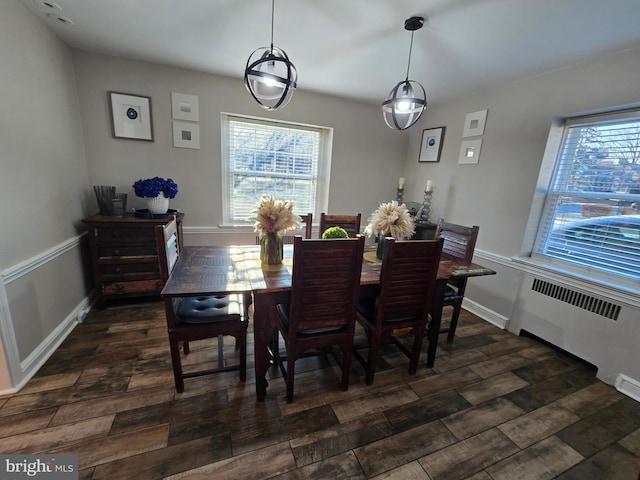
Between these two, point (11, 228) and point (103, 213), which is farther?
point (103, 213)

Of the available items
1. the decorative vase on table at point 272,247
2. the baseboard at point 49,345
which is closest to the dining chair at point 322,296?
the decorative vase on table at point 272,247

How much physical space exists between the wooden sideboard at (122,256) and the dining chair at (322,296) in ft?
5.49

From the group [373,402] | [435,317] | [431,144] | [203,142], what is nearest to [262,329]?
[373,402]

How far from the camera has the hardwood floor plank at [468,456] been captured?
126 cm

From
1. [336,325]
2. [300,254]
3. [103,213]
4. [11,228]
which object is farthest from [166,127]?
[336,325]

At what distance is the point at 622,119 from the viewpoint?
195 cm

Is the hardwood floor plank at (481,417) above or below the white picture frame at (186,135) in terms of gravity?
below

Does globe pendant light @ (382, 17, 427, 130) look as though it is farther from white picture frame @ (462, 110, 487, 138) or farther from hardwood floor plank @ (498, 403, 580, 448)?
hardwood floor plank @ (498, 403, 580, 448)

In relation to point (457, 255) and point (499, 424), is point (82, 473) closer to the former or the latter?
point (499, 424)

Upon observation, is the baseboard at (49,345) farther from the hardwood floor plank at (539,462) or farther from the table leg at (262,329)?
the hardwood floor plank at (539,462)

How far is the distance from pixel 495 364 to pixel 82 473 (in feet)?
8.65

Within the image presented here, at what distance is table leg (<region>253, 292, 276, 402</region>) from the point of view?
1458mm

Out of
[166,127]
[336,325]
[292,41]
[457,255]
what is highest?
[292,41]

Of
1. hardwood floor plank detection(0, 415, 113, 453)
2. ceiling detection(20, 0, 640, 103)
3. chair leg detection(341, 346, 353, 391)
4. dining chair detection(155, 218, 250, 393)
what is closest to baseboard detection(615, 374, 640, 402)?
chair leg detection(341, 346, 353, 391)
